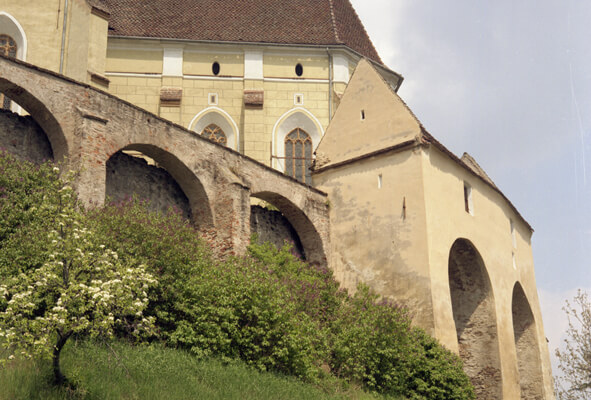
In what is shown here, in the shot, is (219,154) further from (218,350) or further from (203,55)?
(203,55)

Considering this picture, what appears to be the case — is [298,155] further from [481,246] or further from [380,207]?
[481,246]

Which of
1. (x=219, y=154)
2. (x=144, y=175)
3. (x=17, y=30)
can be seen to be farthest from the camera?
(x=17, y=30)

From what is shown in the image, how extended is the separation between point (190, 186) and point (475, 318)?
1061 centimetres

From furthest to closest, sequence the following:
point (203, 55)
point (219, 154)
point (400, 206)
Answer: point (203, 55) < point (400, 206) < point (219, 154)

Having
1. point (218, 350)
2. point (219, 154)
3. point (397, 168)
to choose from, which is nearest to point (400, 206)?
point (397, 168)

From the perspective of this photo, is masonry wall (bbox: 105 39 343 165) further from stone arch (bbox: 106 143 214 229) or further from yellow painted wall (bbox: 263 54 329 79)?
stone arch (bbox: 106 143 214 229)

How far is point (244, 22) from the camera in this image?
35375 millimetres

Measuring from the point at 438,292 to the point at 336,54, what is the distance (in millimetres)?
16238

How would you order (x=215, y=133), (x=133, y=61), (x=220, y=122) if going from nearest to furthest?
(x=133, y=61) → (x=215, y=133) → (x=220, y=122)

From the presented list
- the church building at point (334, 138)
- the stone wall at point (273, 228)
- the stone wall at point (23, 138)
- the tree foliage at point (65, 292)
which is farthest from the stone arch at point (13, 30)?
the tree foliage at point (65, 292)

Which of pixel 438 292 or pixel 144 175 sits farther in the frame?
pixel 438 292

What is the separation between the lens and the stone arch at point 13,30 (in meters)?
26.7

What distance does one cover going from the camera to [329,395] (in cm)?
1575

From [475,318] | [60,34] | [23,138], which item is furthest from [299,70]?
[23,138]
